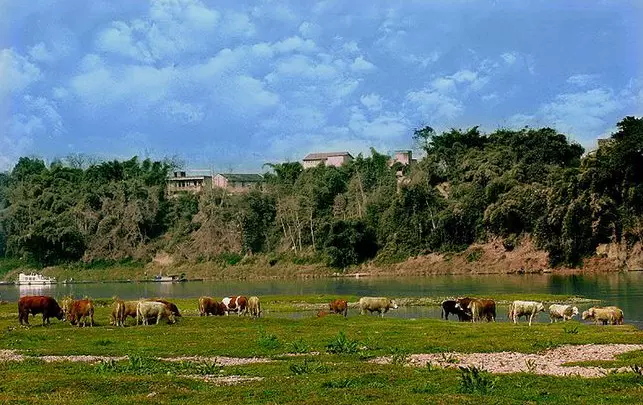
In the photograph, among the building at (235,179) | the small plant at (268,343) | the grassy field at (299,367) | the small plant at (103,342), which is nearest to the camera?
the grassy field at (299,367)

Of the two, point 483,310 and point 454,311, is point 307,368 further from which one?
point 454,311

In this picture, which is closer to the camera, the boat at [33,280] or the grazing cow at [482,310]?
the grazing cow at [482,310]

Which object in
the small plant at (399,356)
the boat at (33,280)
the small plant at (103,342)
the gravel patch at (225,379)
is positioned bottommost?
the boat at (33,280)

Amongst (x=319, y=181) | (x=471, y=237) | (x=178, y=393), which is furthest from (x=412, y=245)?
(x=178, y=393)

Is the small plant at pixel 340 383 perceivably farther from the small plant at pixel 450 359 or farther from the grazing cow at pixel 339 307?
the grazing cow at pixel 339 307

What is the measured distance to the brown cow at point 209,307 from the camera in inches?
2023

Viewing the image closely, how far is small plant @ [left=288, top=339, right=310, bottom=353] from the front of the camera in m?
29.1

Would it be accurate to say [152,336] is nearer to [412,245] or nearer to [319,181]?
[412,245]

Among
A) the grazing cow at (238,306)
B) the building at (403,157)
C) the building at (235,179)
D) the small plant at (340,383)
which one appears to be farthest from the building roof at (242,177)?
the small plant at (340,383)

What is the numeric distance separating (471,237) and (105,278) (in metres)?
65.4

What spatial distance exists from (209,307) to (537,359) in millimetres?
30077

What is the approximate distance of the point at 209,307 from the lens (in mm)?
51812

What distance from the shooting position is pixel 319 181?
463 ft

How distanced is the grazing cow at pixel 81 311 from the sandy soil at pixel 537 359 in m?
21.9
